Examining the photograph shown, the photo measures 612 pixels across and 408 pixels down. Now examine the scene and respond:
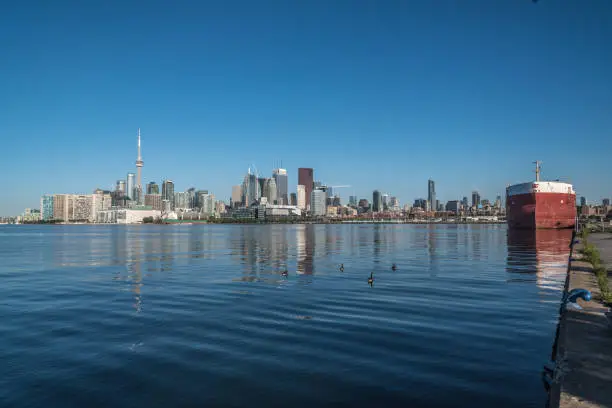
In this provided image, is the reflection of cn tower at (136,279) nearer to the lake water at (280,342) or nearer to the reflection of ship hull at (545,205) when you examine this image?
the lake water at (280,342)

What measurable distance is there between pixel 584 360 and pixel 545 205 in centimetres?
12846

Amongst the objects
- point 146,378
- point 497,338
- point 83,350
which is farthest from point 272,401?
point 497,338

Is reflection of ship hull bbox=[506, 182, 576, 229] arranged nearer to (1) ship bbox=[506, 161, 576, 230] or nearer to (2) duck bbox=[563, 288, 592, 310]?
(1) ship bbox=[506, 161, 576, 230]

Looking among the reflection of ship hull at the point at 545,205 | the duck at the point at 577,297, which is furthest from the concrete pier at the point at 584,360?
A: the reflection of ship hull at the point at 545,205

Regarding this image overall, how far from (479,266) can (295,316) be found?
29.1 meters

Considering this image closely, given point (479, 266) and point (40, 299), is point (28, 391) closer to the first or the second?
point (40, 299)

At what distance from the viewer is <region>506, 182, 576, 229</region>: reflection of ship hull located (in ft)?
411

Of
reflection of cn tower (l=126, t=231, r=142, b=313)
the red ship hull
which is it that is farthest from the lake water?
the red ship hull

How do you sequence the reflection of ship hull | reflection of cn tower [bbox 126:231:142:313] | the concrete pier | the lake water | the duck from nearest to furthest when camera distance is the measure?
1. the concrete pier
2. the lake water
3. the duck
4. reflection of cn tower [bbox 126:231:142:313]
5. the reflection of ship hull

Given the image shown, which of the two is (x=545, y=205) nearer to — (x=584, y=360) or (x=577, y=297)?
(x=577, y=297)

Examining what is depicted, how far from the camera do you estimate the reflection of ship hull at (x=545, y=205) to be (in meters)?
125

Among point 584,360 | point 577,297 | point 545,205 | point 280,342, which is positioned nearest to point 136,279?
point 280,342

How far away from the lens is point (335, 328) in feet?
66.8

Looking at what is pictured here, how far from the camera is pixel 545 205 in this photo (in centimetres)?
12538
